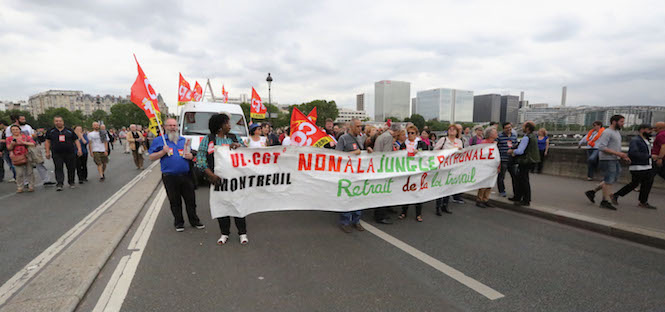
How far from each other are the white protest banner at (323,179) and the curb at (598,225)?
4.73ft

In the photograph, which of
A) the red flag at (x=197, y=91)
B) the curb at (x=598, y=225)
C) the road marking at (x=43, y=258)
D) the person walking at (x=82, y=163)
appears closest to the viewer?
the road marking at (x=43, y=258)

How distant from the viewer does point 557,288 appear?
10.4 feet

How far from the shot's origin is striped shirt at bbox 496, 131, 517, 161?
6.82 m

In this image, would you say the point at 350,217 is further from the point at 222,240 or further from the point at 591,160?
the point at 591,160

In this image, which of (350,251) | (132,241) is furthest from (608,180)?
(132,241)

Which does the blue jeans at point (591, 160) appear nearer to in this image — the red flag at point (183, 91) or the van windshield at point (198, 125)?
the van windshield at point (198, 125)

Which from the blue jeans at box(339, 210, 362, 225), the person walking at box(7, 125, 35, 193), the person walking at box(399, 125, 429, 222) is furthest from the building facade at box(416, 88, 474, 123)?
the person walking at box(7, 125, 35, 193)

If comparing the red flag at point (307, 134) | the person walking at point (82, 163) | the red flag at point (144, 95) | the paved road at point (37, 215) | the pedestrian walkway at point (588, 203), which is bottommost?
the paved road at point (37, 215)

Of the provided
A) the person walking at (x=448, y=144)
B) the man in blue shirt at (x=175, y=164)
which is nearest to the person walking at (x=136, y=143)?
the man in blue shirt at (x=175, y=164)

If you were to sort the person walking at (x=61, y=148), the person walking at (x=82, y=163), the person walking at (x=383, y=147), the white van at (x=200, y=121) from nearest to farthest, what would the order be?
the person walking at (x=383, y=147), the person walking at (x=61, y=148), the person walking at (x=82, y=163), the white van at (x=200, y=121)

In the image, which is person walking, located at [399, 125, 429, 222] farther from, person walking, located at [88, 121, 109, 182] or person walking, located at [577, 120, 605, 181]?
person walking, located at [88, 121, 109, 182]

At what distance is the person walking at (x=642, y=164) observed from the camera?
568cm

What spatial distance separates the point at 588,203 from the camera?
247 inches

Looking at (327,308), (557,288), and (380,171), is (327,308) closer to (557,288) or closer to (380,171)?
(557,288)
